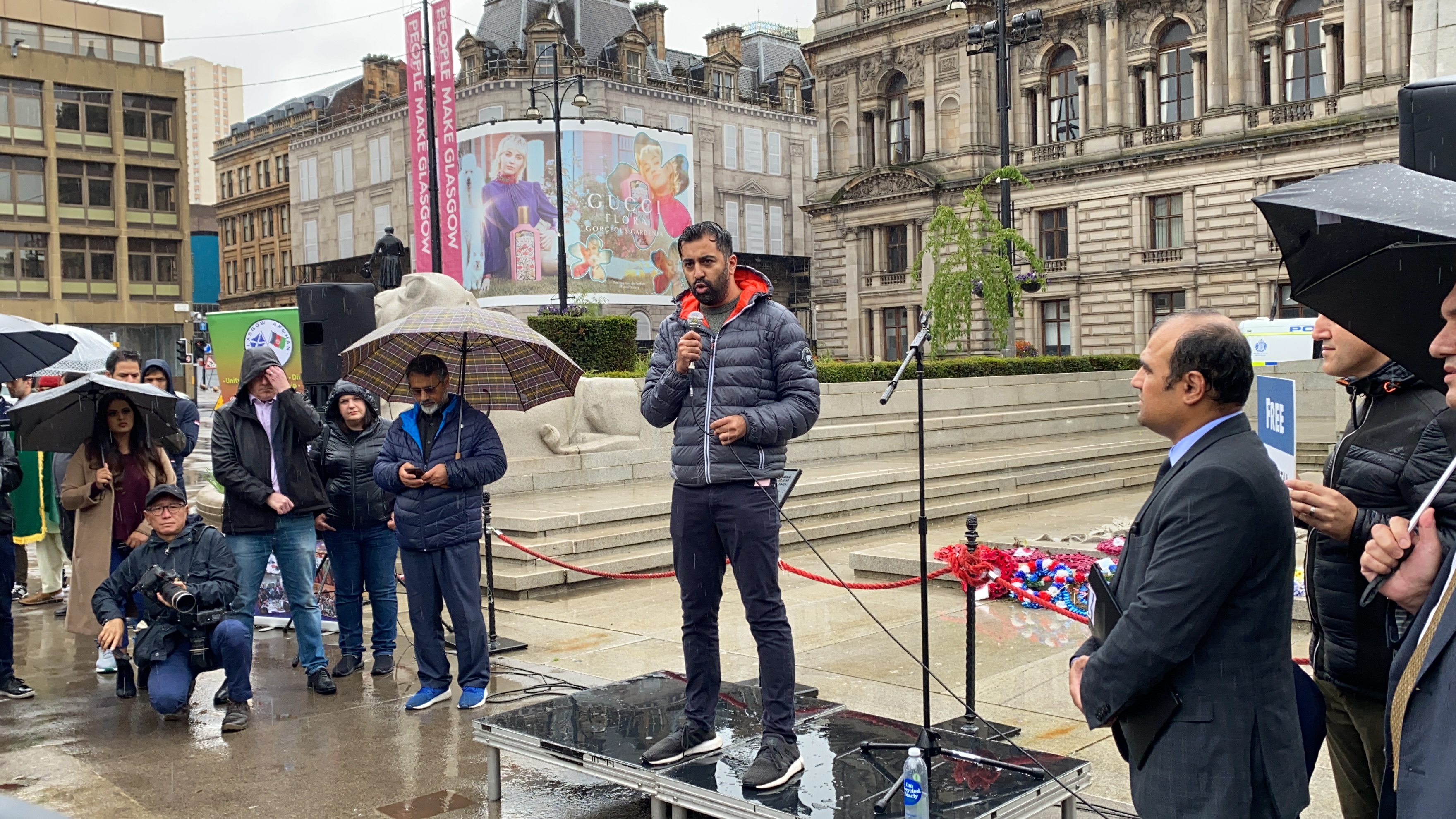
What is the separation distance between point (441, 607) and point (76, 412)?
2.81m

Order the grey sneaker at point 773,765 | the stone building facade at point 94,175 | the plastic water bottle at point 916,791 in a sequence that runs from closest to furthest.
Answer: the plastic water bottle at point 916,791 < the grey sneaker at point 773,765 < the stone building facade at point 94,175

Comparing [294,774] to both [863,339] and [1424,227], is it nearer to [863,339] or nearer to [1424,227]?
[1424,227]

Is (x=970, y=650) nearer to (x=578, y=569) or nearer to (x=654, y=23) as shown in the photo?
(x=578, y=569)

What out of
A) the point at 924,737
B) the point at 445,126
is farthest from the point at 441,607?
the point at 445,126

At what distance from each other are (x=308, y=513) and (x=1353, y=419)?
590 centimetres

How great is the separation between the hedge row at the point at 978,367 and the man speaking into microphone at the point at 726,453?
40.5ft

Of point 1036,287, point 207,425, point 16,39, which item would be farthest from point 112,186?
point 1036,287

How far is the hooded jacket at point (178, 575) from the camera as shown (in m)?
6.86

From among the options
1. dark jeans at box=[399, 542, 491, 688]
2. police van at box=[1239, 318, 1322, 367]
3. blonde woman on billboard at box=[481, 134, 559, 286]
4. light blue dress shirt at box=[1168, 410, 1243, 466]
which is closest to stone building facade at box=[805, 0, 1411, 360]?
blonde woman on billboard at box=[481, 134, 559, 286]

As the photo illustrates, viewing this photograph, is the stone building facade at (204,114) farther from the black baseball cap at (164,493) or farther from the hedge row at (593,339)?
the black baseball cap at (164,493)

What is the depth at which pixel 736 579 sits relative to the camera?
4.83 meters

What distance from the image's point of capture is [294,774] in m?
5.93

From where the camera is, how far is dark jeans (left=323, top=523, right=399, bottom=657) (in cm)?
802

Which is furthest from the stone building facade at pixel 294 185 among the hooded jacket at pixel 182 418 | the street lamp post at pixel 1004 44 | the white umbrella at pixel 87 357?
the hooded jacket at pixel 182 418
